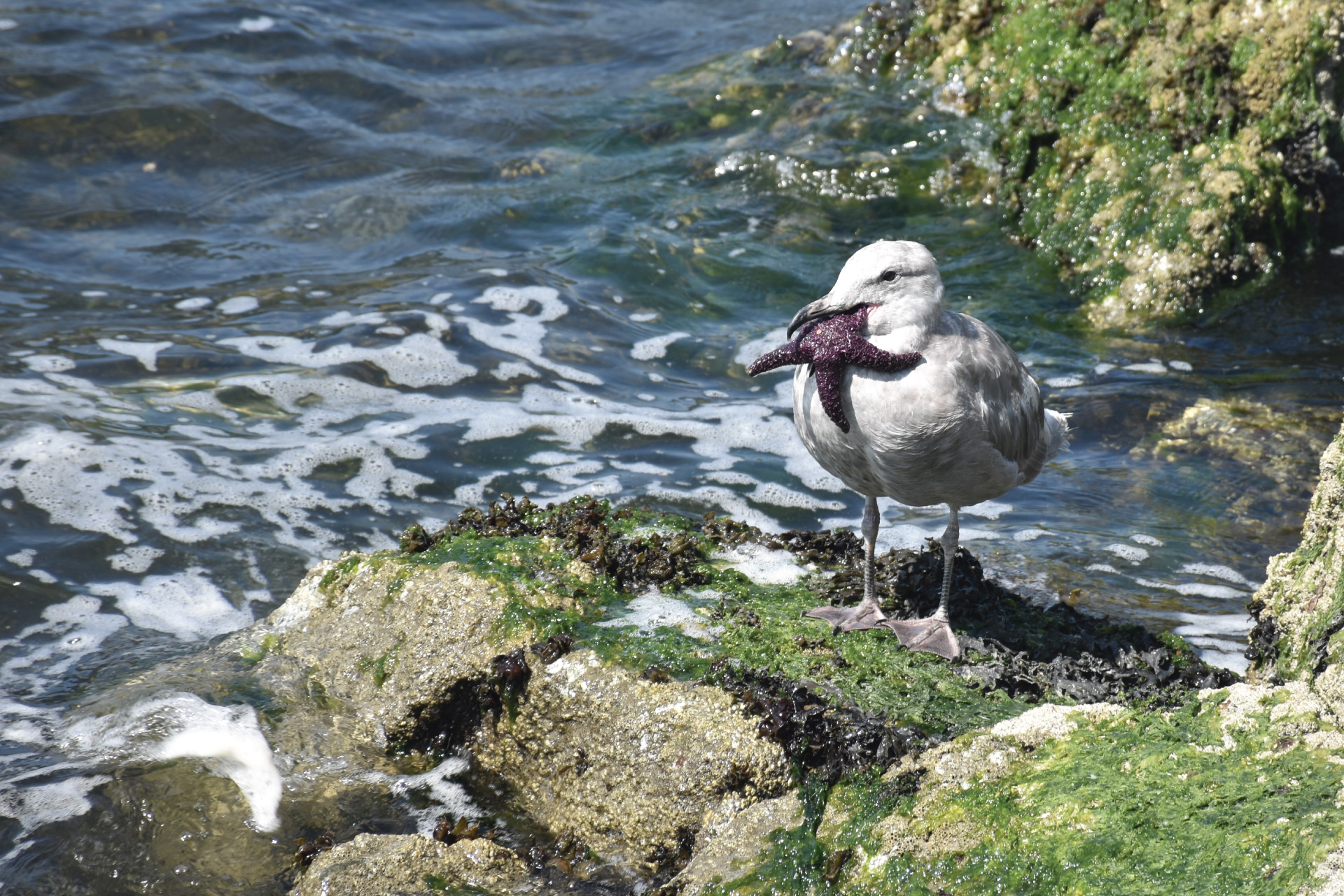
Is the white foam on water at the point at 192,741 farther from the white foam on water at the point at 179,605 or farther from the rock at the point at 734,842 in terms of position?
the rock at the point at 734,842

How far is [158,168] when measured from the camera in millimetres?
11641

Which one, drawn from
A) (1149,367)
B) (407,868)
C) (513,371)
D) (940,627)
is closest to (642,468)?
(513,371)

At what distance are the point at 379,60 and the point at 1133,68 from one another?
944 centimetres

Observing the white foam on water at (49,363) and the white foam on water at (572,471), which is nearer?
the white foam on water at (572,471)

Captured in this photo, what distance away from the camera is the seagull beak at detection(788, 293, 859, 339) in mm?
4273

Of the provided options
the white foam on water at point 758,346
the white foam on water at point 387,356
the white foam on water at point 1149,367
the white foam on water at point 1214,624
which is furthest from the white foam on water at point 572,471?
the white foam on water at point 1149,367

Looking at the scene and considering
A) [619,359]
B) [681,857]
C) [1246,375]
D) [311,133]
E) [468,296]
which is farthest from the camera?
[311,133]

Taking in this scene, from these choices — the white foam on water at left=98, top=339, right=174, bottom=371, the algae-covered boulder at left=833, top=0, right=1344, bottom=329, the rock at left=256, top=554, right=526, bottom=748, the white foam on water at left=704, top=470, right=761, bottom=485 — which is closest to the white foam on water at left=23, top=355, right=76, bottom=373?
the white foam on water at left=98, top=339, right=174, bottom=371

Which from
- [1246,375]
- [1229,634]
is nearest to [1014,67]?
[1246,375]

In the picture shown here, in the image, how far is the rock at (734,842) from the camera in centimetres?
353

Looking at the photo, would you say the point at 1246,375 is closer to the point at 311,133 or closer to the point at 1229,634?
the point at 1229,634

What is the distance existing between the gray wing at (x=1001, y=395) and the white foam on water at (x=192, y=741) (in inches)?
120

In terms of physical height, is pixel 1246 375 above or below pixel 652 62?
below

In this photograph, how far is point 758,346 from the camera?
29.3 ft
